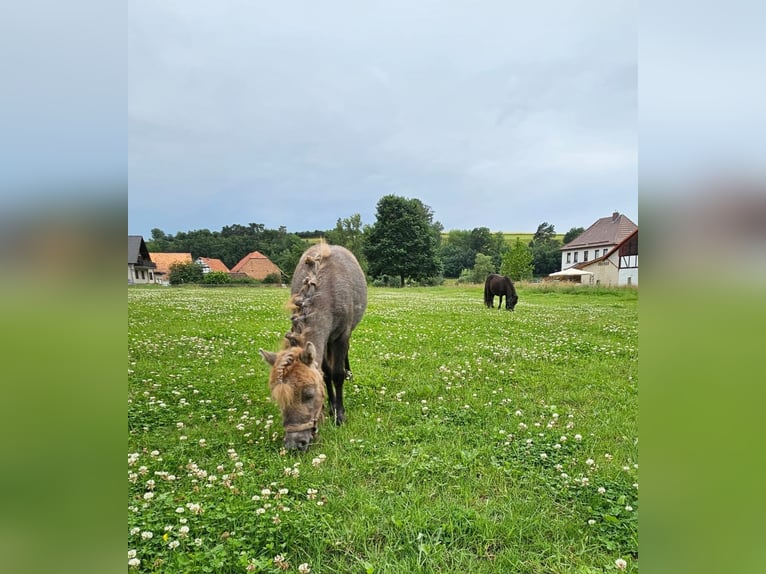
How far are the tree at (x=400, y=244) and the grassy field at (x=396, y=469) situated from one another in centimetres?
3584

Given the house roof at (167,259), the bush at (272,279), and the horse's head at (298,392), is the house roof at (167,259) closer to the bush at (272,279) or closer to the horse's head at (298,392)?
the bush at (272,279)

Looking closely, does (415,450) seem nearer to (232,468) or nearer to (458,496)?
(458,496)

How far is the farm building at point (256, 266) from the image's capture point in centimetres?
1981

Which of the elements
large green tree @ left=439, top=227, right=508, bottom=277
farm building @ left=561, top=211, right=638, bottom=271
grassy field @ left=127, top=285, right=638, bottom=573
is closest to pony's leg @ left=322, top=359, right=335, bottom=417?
grassy field @ left=127, top=285, right=638, bottom=573

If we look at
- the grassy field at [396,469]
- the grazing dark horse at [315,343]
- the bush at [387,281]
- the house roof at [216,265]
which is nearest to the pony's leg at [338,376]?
the grazing dark horse at [315,343]

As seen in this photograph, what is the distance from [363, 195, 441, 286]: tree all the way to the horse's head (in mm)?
38670

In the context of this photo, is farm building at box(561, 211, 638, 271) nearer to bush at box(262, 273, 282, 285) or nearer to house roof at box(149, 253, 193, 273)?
bush at box(262, 273, 282, 285)

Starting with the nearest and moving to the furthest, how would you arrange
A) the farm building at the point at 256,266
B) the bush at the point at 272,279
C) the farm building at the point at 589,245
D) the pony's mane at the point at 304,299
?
the pony's mane at the point at 304,299 < the bush at the point at 272,279 < the farm building at the point at 256,266 < the farm building at the point at 589,245
